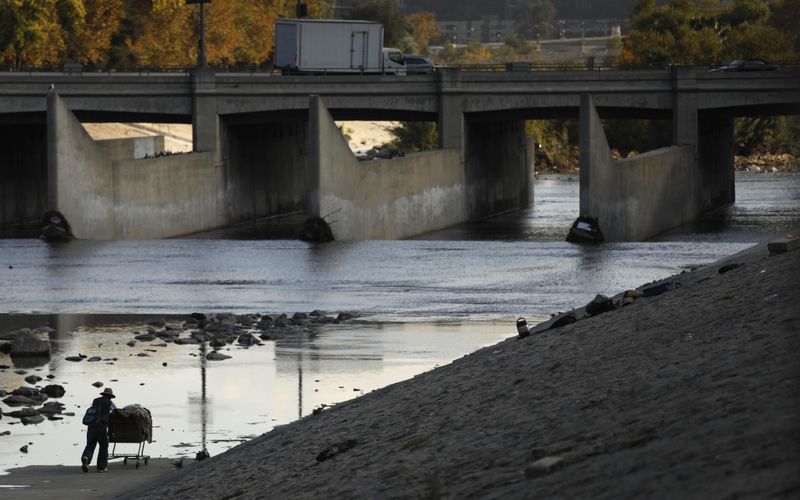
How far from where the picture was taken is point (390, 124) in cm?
16112

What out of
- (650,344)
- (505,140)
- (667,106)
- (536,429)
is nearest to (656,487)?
(536,429)

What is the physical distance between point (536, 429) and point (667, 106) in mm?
63375

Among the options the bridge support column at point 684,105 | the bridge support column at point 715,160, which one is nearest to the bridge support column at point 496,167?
the bridge support column at point 684,105

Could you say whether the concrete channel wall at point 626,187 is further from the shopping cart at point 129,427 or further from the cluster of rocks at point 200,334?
the shopping cart at point 129,427

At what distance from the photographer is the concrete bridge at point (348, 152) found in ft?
225

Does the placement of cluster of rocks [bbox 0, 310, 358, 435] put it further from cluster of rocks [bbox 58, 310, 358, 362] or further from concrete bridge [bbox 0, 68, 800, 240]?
concrete bridge [bbox 0, 68, 800, 240]

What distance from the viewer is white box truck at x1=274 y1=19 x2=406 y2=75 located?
91938mm

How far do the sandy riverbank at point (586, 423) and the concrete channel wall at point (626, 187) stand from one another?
3870 cm

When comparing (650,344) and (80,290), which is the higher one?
(650,344)

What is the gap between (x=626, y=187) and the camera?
69750 millimetres

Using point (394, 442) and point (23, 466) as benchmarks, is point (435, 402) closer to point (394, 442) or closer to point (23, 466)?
point (394, 442)

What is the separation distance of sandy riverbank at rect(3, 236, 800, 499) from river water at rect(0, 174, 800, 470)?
3761 millimetres

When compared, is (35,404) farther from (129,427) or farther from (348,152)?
(348,152)

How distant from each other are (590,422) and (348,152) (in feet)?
171
